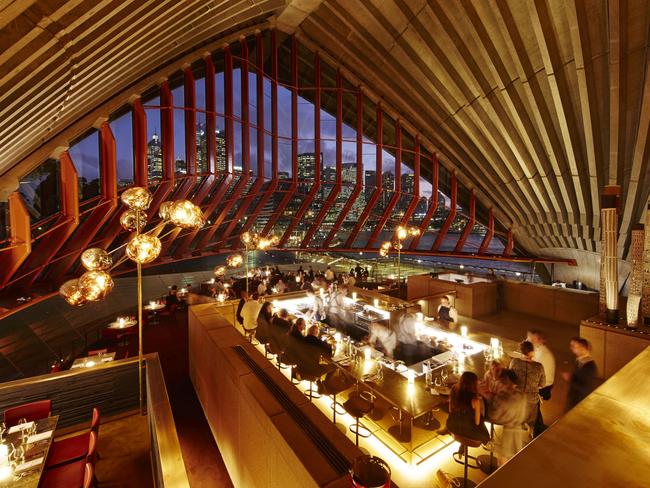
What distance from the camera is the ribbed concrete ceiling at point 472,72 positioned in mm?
3836

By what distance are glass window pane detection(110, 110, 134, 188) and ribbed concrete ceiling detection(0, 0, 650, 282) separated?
70 centimetres

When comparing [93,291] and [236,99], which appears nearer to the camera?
[93,291]

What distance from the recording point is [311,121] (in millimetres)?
12188

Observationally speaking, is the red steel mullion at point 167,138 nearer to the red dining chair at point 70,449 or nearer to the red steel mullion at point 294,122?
the red steel mullion at point 294,122

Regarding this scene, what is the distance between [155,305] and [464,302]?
Result: 27.1 ft

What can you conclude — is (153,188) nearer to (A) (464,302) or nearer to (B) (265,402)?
(B) (265,402)

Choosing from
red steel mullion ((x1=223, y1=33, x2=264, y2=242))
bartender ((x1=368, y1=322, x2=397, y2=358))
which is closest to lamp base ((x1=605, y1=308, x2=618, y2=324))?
bartender ((x1=368, y1=322, x2=397, y2=358))

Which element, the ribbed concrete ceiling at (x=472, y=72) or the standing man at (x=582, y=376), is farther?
the ribbed concrete ceiling at (x=472, y=72)

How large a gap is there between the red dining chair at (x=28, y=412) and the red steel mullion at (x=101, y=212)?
4329 mm

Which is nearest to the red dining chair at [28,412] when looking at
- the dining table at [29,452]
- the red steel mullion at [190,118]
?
the dining table at [29,452]

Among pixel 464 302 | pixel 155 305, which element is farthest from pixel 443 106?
pixel 155 305

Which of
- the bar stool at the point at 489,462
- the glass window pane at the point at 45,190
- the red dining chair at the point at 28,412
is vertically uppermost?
the glass window pane at the point at 45,190

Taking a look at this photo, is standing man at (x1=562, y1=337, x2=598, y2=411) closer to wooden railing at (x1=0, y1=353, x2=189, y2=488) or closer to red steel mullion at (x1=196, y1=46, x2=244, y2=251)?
wooden railing at (x1=0, y1=353, x2=189, y2=488)

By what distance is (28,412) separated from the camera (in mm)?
3832
